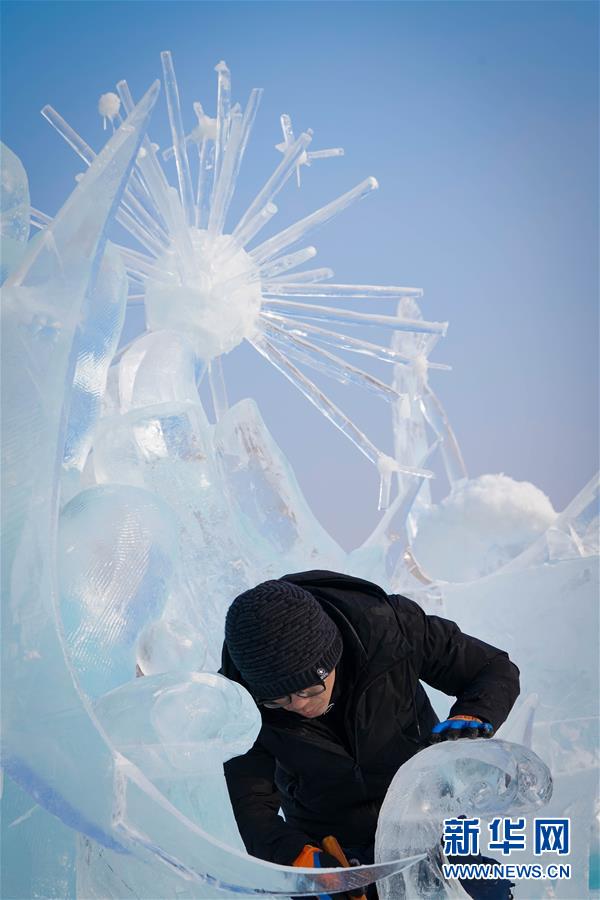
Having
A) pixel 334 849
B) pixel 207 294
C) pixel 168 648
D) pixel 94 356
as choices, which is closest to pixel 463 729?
pixel 334 849

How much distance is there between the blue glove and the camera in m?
2.21

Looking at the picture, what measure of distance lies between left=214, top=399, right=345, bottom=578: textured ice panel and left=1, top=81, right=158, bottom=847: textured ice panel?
1866 mm

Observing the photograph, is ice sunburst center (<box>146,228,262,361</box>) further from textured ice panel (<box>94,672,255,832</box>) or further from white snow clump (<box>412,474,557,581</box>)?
textured ice panel (<box>94,672,255,832</box>)

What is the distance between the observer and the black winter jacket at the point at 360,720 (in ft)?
7.60

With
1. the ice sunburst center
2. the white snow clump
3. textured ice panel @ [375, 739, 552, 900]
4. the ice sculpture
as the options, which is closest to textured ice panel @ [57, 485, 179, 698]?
the ice sculpture

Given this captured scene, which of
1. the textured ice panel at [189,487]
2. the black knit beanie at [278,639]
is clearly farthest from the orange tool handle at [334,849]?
the textured ice panel at [189,487]

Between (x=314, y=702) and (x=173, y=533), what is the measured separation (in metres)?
1.02

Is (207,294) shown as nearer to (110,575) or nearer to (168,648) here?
(168,648)

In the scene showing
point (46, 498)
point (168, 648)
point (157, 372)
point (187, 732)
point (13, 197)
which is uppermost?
point (13, 197)

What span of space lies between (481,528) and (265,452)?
4.28ft

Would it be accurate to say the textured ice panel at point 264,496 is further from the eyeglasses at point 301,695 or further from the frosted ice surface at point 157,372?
the eyeglasses at point 301,695

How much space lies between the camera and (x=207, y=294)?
14.3ft

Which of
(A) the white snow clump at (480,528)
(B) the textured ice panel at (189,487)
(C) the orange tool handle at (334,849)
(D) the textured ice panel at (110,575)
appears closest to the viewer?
(C) the orange tool handle at (334,849)

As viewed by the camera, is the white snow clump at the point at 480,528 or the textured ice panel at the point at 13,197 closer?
the textured ice panel at the point at 13,197
